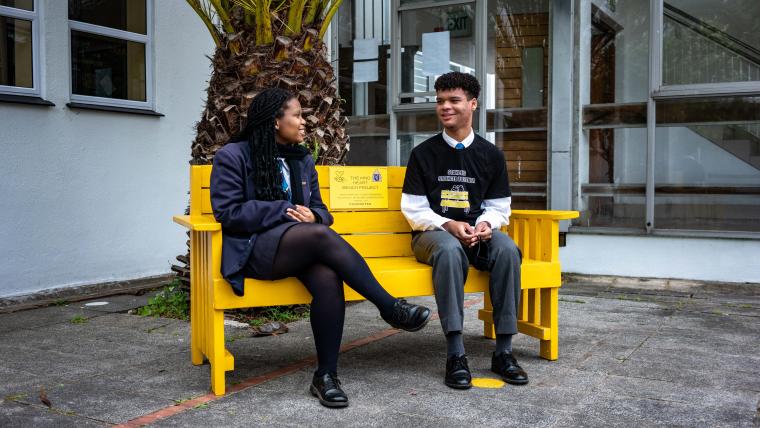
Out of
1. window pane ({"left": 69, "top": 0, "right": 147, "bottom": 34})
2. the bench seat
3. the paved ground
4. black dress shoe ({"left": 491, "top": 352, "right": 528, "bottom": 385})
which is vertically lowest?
the paved ground

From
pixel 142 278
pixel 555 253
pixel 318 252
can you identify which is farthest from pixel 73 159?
pixel 555 253

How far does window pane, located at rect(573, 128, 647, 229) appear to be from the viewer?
759 centimetres

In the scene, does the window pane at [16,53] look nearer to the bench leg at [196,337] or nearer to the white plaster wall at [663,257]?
the bench leg at [196,337]

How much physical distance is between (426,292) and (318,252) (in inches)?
26.6

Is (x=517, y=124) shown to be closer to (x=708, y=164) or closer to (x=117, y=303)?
(x=708, y=164)

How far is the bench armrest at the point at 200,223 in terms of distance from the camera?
3.52 meters

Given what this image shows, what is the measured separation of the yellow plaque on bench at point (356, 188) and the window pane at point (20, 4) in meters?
3.54

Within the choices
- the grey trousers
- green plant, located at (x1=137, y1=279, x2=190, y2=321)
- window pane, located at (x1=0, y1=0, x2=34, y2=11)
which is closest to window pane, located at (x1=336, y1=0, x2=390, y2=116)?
window pane, located at (x1=0, y1=0, x2=34, y2=11)

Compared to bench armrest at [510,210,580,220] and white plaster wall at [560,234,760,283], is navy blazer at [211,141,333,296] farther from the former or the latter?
white plaster wall at [560,234,760,283]

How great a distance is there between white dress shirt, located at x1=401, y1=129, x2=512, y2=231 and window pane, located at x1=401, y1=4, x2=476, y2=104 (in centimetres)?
433

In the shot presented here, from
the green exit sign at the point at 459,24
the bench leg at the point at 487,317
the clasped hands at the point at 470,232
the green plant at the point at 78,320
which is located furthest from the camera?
the green exit sign at the point at 459,24

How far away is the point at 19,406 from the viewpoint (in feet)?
11.1

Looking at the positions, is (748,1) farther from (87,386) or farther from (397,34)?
(87,386)

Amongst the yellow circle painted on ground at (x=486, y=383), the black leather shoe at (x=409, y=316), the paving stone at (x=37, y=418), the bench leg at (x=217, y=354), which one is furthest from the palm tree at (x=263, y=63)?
the paving stone at (x=37, y=418)
